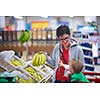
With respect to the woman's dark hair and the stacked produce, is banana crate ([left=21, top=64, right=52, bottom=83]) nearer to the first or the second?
the stacked produce

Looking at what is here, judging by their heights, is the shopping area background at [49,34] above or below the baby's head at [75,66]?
above

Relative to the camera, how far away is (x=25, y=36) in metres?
2.53

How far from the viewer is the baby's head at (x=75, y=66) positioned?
8.23 feet

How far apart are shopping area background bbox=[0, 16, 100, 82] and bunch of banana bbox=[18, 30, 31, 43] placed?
3cm

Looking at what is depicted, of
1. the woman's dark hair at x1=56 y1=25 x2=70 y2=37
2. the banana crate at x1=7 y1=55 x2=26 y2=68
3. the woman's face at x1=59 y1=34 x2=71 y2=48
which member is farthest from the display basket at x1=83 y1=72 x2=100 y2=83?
the banana crate at x1=7 y1=55 x2=26 y2=68

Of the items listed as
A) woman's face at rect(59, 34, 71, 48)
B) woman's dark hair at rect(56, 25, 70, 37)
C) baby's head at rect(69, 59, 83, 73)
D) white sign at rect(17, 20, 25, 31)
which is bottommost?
baby's head at rect(69, 59, 83, 73)

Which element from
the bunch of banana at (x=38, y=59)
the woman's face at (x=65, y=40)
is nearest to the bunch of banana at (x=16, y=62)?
the bunch of banana at (x=38, y=59)

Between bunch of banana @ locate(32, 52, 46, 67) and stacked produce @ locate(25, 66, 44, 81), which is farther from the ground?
bunch of banana @ locate(32, 52, 46, 67)

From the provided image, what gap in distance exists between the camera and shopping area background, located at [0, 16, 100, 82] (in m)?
2.50

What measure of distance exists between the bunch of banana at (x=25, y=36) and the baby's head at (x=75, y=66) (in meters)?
0.43

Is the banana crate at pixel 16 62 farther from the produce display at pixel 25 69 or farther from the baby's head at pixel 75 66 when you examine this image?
the baby's head at pixel 75 66

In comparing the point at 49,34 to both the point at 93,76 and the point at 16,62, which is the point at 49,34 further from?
the point at 93,76
